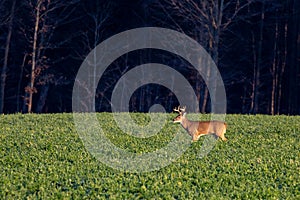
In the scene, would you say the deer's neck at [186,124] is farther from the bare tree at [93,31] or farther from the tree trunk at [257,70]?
the tree trunk at [257,70]

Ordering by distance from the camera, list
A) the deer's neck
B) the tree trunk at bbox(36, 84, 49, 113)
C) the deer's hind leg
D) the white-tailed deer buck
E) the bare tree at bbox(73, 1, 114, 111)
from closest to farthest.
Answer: the white-tailed deer buck → the deer's neck → the deer's hind leg → the bare tree at bbox(73, 1, 114, 111) → the tree trunk at bbox(36, 84, 49, 113)

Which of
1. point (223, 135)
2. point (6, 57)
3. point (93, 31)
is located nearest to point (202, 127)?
point (223, 135)

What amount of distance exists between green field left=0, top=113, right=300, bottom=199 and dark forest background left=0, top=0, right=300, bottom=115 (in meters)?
21.6

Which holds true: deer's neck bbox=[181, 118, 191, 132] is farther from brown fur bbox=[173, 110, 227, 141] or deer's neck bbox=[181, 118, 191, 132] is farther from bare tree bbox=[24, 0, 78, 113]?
bare tree bbox=[24, 0, 78, 113]

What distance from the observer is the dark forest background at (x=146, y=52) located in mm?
41906

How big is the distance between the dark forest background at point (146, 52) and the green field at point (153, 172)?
21.6 m

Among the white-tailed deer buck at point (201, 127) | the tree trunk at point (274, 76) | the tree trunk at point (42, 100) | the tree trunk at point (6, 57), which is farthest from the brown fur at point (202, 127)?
Result: the tree trunk at point (42, 100)

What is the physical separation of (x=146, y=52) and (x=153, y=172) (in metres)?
32.3

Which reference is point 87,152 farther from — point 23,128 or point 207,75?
point 207,75

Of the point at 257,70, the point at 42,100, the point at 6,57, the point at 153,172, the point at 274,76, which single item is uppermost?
the point at 257,70

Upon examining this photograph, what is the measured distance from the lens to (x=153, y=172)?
13844mm

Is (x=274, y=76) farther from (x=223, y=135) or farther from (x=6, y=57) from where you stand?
(x=223, y=135)

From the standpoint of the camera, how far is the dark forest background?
41.9 m

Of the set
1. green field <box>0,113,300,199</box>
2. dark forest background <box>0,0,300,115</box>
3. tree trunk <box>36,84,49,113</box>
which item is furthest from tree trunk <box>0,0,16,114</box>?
green field <box>0,113,300,199</box>
